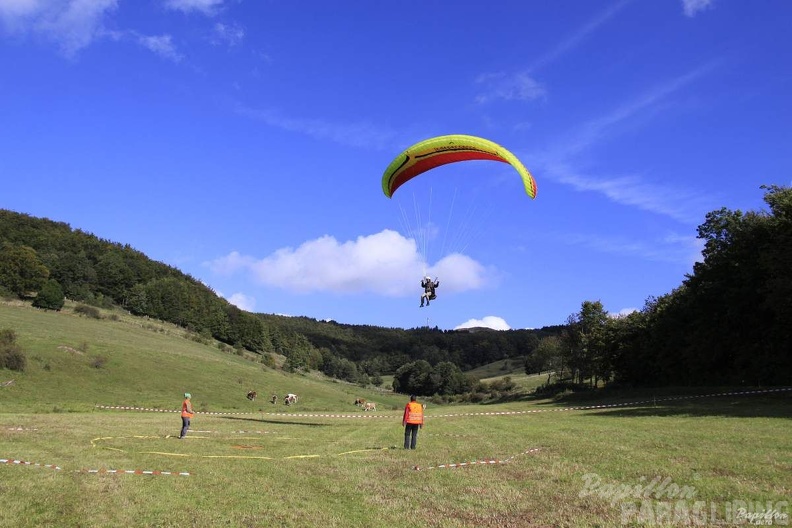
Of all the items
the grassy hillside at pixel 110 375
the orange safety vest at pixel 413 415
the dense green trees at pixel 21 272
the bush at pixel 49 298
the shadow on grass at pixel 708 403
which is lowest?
the grassy hillside at pixel 110 375

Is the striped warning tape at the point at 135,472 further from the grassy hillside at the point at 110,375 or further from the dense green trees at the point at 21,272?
the dense green trees at the point at 21,272

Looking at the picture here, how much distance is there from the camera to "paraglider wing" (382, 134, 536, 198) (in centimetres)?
2620

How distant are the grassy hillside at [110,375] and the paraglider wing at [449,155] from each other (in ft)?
85.5

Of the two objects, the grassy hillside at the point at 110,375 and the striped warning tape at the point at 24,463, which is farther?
the grassy hillside at the point at 110,375

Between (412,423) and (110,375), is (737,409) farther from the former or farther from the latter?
(110,375)

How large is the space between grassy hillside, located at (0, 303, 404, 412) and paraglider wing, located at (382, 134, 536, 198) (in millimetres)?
26069

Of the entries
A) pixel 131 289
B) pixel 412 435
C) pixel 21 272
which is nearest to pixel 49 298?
pixel 21 272

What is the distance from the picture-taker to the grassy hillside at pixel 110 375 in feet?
141

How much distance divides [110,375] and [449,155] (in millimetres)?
39878

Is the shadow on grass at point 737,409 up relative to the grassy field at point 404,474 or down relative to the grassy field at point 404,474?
up

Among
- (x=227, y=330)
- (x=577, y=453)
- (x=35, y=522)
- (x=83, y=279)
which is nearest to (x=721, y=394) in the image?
(x=577, y=453)

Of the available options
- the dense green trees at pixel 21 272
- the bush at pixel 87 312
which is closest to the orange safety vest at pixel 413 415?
the bush at pixel 87 312

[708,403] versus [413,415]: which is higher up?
[708,403]

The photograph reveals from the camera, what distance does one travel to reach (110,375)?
5091 cm
